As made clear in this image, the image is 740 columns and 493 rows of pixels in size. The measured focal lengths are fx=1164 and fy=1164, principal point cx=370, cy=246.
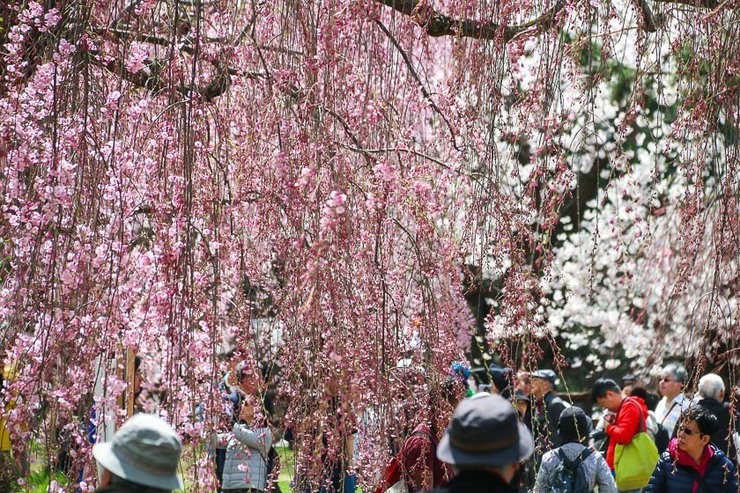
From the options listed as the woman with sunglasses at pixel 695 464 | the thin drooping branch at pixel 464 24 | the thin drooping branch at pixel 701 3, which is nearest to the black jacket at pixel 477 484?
the thin drooping branch at pixel 464 24

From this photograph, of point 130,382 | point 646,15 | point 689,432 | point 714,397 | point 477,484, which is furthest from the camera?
point 714,397

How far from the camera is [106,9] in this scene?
4.06 metres

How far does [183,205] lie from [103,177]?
28 centimetres

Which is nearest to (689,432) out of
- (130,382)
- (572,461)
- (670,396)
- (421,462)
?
(572,461)

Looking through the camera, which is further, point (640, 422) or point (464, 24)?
point (640, 422)

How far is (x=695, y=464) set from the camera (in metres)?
5.21

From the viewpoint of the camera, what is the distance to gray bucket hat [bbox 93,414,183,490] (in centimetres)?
238

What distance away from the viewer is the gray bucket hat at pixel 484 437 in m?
2.33

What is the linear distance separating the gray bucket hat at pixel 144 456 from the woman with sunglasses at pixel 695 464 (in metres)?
3.25

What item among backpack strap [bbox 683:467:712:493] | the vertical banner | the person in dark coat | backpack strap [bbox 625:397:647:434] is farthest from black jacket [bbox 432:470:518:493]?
backpack strap [bbox 625:397:647:434]

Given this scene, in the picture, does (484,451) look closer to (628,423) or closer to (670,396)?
(628,423)

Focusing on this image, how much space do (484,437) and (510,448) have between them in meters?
0.06

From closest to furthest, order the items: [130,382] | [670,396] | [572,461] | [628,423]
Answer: [130,382]
[572,461]
[628,423]
[670,396]

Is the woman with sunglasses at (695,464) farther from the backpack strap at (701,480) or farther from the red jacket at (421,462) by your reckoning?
the red jacket at (421,462)
